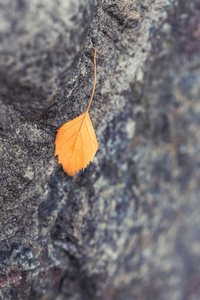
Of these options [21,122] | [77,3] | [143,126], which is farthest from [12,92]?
[143,126]

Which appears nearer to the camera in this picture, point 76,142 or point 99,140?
point 76,142

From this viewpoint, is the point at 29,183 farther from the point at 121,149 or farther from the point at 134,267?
the point at 134,267

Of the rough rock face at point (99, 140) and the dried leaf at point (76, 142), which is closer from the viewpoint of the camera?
the rough rock face at point (99, 140)

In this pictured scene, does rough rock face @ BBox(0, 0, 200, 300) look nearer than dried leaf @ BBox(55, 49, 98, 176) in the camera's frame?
Yes
